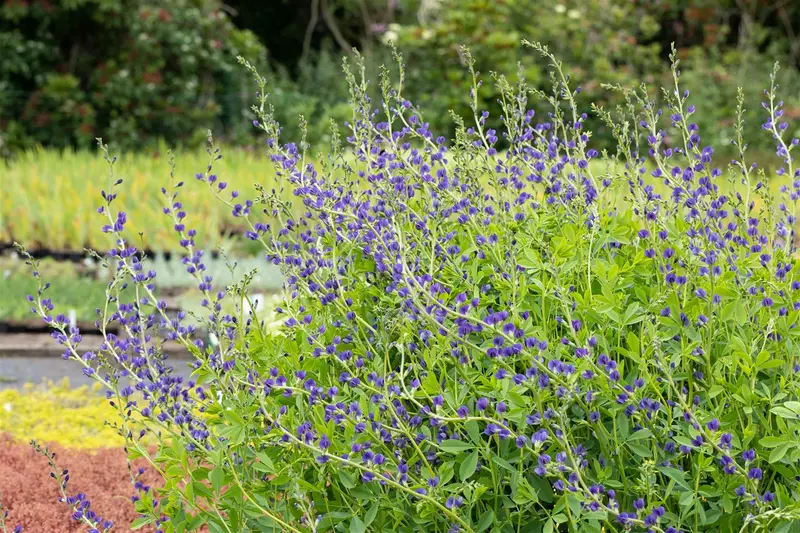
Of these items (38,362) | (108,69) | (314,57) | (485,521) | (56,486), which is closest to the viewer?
(485,521)

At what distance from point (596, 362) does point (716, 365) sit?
0.29 metres

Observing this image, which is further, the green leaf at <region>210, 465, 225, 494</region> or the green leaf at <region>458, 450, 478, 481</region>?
the green leaf at <region>210, 465, 225, 494</region>

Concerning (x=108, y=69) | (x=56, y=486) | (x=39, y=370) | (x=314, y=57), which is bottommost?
(x=314, y=57)

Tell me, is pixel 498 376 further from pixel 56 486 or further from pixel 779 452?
pixel 56 486

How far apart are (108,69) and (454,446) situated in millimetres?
14224

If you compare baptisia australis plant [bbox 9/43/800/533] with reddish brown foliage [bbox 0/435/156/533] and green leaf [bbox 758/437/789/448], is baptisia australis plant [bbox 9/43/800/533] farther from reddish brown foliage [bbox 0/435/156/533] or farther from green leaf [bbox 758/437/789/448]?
reddish brown foliage [bbox 0/435/156/533]

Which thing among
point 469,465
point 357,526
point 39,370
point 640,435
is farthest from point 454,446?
point 39,370

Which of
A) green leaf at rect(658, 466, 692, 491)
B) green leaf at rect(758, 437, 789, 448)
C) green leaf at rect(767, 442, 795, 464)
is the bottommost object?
green leaf at rect(658, 466, 692, 491)

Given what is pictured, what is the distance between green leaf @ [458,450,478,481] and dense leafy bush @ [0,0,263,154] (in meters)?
13.4

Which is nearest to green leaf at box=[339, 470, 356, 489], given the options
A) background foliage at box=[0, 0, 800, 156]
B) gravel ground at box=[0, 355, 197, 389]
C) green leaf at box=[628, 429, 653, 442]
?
green leaf at box=[628, 429, 653, 442]

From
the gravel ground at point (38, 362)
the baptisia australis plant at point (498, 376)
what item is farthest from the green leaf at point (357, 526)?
the gravel ground at point (38, 362)

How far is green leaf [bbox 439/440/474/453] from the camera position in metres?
2.26

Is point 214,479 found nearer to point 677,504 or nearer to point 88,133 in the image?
point 677,504

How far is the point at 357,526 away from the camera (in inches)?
93.2
